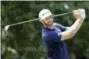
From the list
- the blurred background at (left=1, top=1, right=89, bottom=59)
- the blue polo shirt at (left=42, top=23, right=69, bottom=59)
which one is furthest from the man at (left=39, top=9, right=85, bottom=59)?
the blurred background at (left=1, top=1, right=89, bottom=59)

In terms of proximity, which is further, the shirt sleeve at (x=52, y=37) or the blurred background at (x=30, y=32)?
the blurred background at (x=30, y=32)

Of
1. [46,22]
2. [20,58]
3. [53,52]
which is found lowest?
[20,58]

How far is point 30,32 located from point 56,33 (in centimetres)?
363

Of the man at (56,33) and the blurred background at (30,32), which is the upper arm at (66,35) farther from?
the blurred background at (30,32)

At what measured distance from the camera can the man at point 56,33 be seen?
397 cm

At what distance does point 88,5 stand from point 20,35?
54.6 inches

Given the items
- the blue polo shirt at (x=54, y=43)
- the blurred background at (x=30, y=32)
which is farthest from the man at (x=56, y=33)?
the blurred background at (x=30, y=32)

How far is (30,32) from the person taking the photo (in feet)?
25.2

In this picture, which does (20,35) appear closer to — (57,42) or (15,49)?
(15,49)

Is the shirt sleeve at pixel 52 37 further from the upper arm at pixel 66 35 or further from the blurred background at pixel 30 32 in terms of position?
the blurred background at pixel 30 32

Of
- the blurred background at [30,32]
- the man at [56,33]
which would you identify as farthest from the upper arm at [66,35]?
the blurred background at [30,32]

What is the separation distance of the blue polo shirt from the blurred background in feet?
10.1

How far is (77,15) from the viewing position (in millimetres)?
3982

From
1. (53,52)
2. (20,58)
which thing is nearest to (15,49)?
(20,58)
